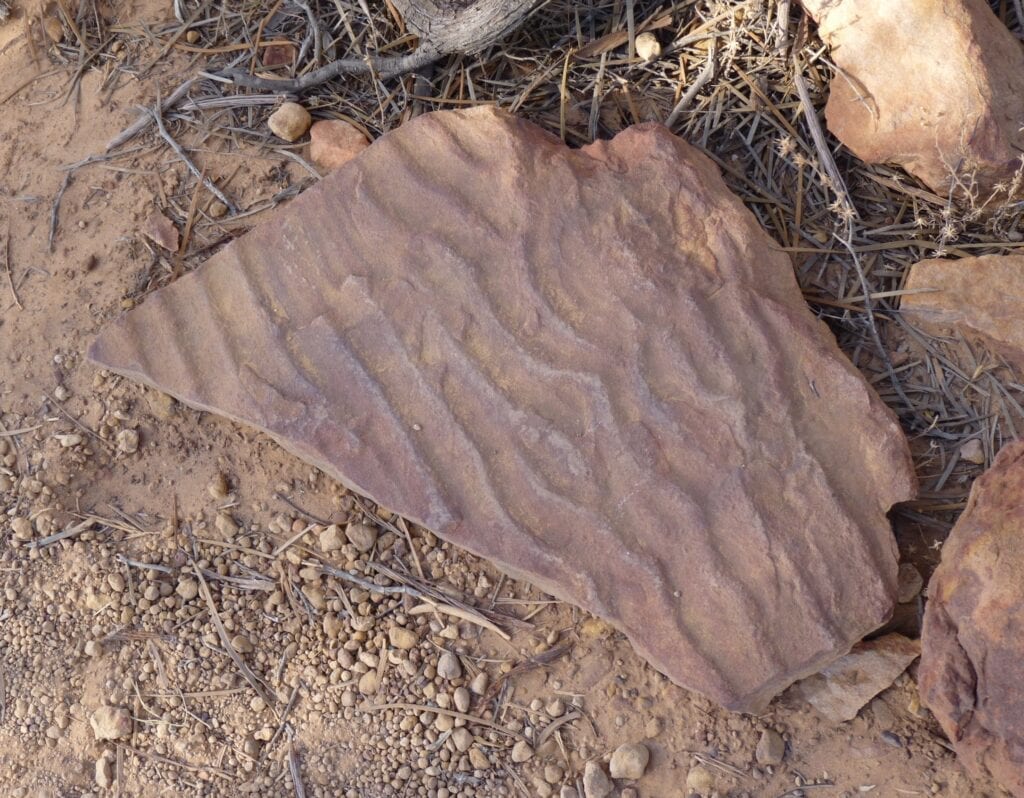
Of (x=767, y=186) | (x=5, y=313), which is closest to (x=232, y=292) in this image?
(x=5, y=313)

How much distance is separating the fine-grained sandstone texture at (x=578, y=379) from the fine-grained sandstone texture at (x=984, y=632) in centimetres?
14

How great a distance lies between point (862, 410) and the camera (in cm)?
218

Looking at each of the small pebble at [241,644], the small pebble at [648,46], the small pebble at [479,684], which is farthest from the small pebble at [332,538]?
the small pebble at [648,46]

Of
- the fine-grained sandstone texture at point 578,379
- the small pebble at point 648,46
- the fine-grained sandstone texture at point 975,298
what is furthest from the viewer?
the small pebble at point 648,46

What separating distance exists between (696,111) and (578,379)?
0.89m

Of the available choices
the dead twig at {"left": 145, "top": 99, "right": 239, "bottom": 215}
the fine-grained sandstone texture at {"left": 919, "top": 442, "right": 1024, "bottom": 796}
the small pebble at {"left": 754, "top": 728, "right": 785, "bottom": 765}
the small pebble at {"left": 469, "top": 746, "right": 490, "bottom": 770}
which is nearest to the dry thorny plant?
the dead twig at {"left": 145, "top": 99, "right": 239, "bottom": 215}

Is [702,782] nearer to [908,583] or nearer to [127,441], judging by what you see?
[908,583]

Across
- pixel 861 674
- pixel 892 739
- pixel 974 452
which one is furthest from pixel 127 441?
pixel 974 452

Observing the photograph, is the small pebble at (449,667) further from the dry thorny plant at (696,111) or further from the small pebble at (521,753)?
the dry thorny plant at (696,111)

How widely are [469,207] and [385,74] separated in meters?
0.62

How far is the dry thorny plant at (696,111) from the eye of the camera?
2375 mm

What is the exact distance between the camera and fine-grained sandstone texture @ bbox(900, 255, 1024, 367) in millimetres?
2303

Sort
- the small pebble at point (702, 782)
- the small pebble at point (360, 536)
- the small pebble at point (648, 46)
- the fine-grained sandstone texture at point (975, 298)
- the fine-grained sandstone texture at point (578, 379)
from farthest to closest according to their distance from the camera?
the small pebble at point (648, 46)
the small pebble at point (360, 536)
the fine-grained sandstone texture at point (975, 298)
the small pebble at point (702, 782)
the fine-grained sandstone texture at point (578, 379)

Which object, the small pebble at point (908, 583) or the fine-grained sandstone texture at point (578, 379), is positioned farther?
the small pebble at point (908, 583)
